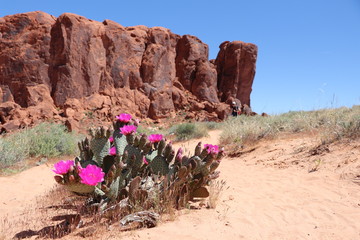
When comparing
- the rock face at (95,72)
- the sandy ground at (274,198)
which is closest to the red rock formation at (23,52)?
the rock face at (95,72)

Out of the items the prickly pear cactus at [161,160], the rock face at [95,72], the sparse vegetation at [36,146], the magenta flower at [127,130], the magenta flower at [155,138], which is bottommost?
the sparse vegetation at [36,146]

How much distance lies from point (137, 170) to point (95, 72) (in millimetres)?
15692

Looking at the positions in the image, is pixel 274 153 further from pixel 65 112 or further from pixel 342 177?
pixel 65 112

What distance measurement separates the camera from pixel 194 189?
3.87 meters

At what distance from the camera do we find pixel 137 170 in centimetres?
371

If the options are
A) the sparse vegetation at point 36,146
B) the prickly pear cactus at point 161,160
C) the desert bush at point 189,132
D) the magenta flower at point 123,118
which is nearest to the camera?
the magenta flower at point 123,118

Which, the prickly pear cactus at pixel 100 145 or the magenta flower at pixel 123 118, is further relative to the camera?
the magenta flower at pixel 123 118

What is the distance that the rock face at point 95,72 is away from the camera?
53.3 feet

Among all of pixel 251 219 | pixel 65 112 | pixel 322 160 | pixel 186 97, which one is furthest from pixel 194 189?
pixel 186 97

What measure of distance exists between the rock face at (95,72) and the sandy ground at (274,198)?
30.0 ft

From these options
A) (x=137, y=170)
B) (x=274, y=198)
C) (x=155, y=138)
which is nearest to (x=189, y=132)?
(x=274, y=198)

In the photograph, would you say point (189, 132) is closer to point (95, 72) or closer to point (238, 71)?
point (95, 72)

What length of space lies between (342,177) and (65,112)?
1458 cm

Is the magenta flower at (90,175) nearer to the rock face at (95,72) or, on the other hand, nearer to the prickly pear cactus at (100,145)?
the prickly pear cactus at (100,145)
